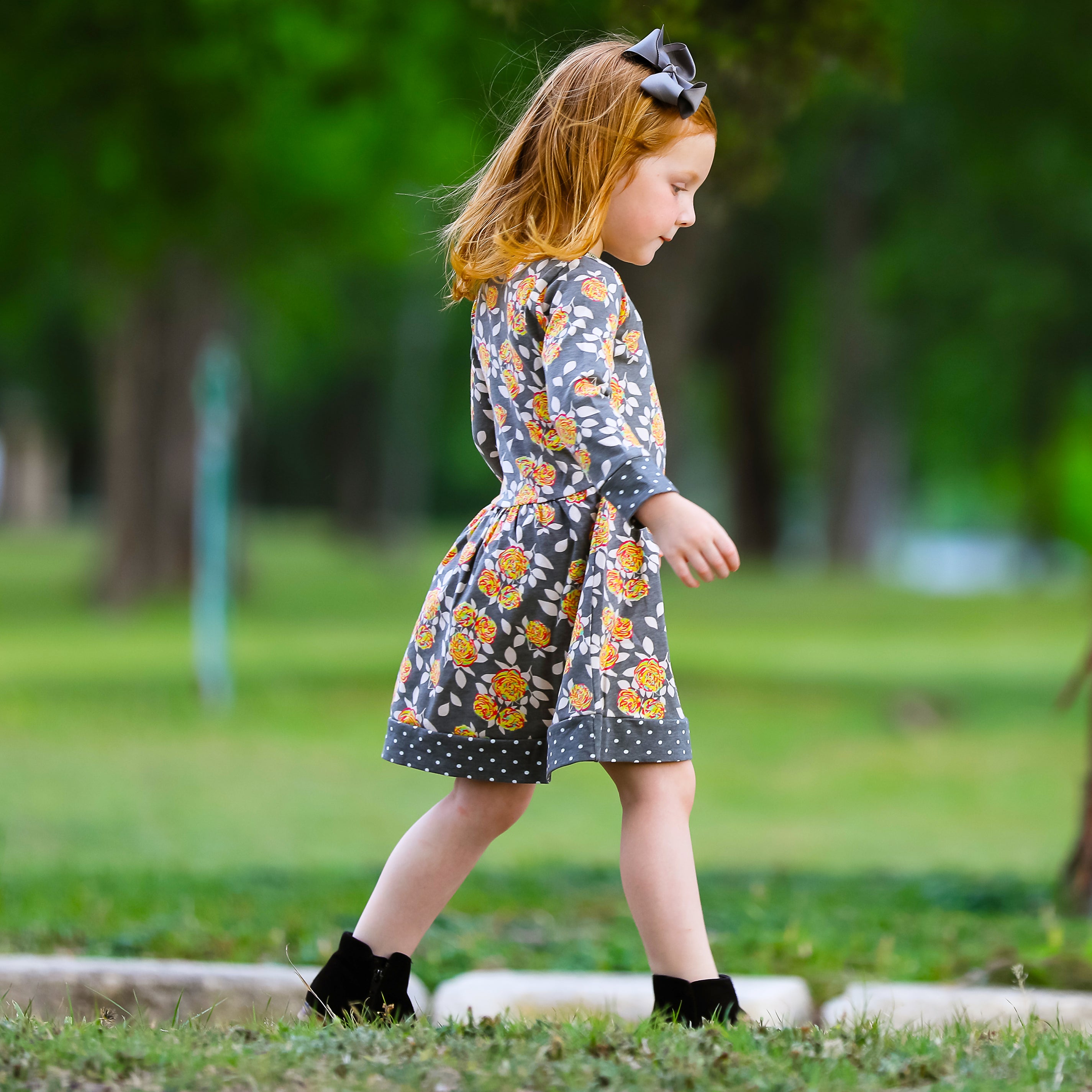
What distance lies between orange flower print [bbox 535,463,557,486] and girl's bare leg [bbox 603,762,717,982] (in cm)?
52

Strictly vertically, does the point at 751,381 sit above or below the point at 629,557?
above

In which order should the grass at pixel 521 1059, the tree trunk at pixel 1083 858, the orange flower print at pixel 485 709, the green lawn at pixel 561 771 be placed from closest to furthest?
the grass at pixel 521 1059, the orange flower print at pixel 485 709, the tree trunk at pixel 1083 858, the green lawn at pixel 561 771

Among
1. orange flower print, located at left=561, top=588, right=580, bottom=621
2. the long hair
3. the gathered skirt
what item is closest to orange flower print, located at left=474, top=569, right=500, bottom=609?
the gathered skirt

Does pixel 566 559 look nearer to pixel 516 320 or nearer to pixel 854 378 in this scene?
pixel 516 320

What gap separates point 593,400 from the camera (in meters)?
2.93

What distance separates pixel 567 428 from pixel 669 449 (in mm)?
9920

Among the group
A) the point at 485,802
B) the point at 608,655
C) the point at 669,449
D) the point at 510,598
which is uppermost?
the point at 669,449

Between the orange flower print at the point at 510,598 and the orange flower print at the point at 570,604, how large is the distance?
77 millimetres

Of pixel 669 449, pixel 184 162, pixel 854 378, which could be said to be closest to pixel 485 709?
pixel 184 162

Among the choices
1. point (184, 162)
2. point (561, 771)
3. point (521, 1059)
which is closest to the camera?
point (521, 1059)

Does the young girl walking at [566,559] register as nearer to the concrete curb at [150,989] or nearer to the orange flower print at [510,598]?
the orange flower print at [510,598]

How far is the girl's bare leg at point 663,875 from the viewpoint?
296 centimetres

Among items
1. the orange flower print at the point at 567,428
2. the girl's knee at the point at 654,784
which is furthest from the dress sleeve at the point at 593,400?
the girl's knee at the point at 654,784

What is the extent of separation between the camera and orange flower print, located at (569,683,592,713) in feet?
9.50
